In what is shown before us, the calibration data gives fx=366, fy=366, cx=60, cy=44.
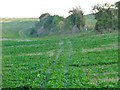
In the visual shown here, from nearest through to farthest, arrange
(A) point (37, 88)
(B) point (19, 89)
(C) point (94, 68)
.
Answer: (B) point (19, 89) → (A) point (37, 88) → (C) point (94, 68)

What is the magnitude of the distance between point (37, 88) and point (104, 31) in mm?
64219

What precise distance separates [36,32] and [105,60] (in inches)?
2877

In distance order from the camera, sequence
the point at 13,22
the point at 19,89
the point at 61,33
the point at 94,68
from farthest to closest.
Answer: the point at 13,22
the point at 61,33
the point at 94,68
the point at 19,89

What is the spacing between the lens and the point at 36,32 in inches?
4181

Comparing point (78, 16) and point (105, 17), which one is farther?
point (78, 16)

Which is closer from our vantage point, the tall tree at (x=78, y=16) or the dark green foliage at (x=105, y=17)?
the dark green foliage at (x=105, y=17)

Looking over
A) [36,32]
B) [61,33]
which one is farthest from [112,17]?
[36,32]

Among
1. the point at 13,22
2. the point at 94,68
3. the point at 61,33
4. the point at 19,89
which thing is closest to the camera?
the point at 19,89

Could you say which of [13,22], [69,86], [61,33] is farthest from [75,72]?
[13,22]

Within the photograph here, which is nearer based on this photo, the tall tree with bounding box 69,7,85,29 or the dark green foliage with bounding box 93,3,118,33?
the dark green foliage with bounding box 93,3,118,33

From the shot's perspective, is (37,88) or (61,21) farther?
(61,21)

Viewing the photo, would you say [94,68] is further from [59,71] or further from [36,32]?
[36,32]

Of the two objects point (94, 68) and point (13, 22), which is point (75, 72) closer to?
point (94, 68)

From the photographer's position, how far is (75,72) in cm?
2764
